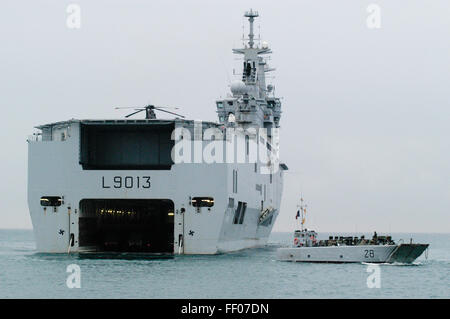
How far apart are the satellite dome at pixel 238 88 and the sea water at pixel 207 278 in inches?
866

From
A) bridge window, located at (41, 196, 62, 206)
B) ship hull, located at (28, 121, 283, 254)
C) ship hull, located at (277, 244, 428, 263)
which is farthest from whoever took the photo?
bridge window, located at (41, 196, 62, 206)

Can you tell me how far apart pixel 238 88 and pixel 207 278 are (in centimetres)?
3449

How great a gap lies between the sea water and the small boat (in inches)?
27.3

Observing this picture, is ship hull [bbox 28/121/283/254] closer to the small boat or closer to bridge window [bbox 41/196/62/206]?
bridge window [bbox 41/196/62/206]

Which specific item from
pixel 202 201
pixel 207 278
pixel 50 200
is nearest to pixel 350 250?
pixel 202 201

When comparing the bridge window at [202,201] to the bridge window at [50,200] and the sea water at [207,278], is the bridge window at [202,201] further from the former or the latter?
the bridge window at [50,200]

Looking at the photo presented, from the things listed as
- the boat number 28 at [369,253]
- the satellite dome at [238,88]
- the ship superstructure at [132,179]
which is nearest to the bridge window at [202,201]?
the ship superstructure at [132,179]

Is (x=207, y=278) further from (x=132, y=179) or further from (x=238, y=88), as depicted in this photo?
(x=238, y=88)

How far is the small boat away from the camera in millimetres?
56750

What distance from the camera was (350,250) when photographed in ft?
187

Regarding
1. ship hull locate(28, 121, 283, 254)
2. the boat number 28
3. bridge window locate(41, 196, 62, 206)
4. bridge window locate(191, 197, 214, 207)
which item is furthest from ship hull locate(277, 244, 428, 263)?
bridge window locate(41, 196, 62, 206)

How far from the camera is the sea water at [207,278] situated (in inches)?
1625

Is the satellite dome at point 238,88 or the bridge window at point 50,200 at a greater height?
the satellite dome at point 238,88

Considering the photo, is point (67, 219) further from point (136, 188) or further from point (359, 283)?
point (359, 283)
